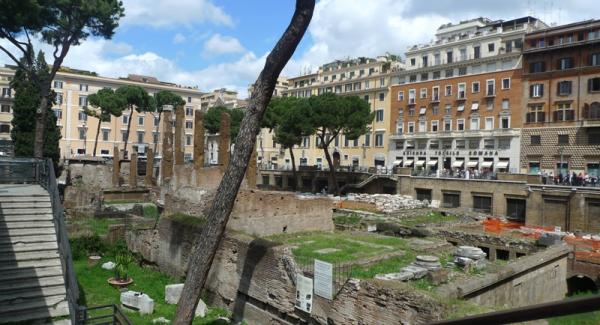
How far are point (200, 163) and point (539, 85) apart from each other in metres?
27.9

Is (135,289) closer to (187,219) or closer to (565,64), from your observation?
(187,219)

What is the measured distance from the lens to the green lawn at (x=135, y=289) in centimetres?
1224

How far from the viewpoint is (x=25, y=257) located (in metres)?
8.62

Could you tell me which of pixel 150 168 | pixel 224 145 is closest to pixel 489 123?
pixel 224 145

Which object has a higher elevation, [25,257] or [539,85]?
[539,85]

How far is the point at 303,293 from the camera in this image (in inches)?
422

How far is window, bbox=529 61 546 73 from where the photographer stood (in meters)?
37.1

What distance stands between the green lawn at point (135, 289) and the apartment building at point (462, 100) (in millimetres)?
26871

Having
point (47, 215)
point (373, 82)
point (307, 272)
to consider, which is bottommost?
point (307, 272)

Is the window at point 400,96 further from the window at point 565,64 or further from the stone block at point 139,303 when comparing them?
the stone block at point 139,303

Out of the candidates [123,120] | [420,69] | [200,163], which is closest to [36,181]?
[200,163]

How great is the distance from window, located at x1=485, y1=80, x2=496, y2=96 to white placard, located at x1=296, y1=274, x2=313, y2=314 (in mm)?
34804

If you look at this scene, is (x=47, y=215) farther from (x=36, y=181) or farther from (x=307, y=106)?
(x=307, y=106)

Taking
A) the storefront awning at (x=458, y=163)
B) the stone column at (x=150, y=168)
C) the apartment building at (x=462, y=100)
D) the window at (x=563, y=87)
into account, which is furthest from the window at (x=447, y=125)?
the stone column at (x=150, y=168)
